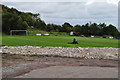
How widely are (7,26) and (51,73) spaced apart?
5501 centimetres

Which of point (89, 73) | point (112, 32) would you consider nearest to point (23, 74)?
point (89, 73)

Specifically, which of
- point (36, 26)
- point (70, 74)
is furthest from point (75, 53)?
point (36, 26)

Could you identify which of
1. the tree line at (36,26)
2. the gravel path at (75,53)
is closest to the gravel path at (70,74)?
the gravel path at (75,53)

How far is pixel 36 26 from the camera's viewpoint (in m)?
74.8

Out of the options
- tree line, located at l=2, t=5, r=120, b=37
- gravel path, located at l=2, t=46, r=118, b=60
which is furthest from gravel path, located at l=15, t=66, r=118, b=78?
tree line, located at l=2, t=5, r=120, b=37

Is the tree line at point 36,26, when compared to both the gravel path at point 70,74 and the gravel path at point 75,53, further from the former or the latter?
the gravel path at point 70,74

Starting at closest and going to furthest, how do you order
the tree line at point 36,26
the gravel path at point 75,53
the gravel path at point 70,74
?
the gravel path at point 70,74 → the gravel path at point 75,53 → the tree line at point 36,26

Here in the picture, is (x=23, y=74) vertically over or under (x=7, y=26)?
under

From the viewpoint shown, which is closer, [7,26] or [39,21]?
[7,26]

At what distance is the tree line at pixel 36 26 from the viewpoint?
60.1 m

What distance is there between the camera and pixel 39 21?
8062cm

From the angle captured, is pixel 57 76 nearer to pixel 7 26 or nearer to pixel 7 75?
pixel 7 75

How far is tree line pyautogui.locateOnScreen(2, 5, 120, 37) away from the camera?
197 ft

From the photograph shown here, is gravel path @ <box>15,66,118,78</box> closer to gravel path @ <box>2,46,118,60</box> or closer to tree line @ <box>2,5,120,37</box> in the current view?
gravel path @ <box>2,46,118,60</box>
